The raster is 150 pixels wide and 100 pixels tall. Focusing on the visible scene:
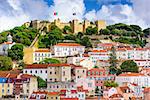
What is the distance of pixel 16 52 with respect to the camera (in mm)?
51844

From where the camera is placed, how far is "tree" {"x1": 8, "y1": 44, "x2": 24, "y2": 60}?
5144 cm

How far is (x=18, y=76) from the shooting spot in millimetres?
43719

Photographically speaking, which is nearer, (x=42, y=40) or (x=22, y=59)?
(x=22, y=59)

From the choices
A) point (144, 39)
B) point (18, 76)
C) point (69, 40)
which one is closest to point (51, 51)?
point (69, 40)

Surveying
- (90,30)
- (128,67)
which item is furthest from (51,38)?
(128,67)

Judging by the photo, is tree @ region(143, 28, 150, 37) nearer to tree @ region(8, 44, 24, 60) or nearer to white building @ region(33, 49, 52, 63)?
white building @ region(33, 49, 52, 63)

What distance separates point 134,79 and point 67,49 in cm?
995

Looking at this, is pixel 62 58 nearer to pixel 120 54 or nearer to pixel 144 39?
pixel 120 54

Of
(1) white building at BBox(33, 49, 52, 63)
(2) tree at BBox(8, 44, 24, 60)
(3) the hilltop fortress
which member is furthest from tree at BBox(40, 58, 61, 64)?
(3) the hilltop fortress

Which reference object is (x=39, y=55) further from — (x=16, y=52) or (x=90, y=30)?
(x=90, y=30)

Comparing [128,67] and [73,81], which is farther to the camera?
[128,67]

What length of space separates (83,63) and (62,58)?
3.15 meters

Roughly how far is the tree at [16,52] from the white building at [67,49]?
146 inches

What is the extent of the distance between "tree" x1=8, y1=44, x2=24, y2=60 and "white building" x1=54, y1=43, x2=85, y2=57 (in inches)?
146
